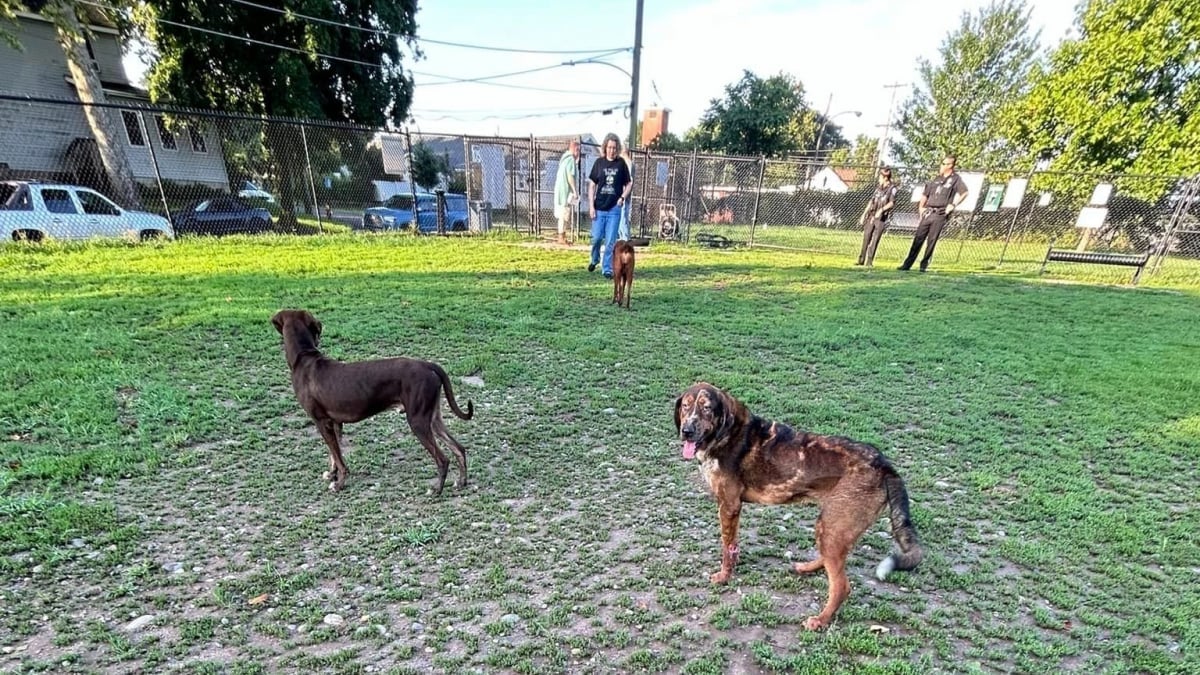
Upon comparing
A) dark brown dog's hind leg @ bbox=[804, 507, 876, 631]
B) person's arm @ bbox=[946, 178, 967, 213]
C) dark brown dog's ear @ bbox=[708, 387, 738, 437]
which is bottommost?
dark brown dog's hind leg @ bbox=[804, 507, 876, 631]

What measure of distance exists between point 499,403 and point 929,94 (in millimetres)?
33589

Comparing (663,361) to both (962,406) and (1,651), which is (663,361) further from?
(1,651)

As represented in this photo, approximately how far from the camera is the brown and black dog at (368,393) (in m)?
2.79

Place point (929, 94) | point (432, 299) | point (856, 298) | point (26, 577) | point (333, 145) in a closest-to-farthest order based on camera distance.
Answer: point (26, 577), point (432, 299), point (856, 298), point (333, 145), point (929, 94)

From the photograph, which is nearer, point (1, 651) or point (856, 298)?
point (1, 651)

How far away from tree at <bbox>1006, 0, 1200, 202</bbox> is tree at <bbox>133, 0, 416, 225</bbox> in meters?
22.3

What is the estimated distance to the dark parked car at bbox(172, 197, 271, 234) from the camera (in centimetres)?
1145

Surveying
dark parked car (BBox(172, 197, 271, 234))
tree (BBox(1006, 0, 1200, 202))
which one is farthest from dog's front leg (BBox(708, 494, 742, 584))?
tree (BBox(1006, 0, 1200, 202))

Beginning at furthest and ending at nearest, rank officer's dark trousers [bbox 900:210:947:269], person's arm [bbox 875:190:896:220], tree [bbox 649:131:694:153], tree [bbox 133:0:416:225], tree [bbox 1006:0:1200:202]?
tree [bbox 649:131:694:153] < tree [bbox 1006:0:1200:202] < tree [bbox 133:0:416:225] < person's arm [bbox 875:190:896:220] < officer's dark trousers [bbox 900:210:947:269]

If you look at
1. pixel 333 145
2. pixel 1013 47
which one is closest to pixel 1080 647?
pixel 333 145

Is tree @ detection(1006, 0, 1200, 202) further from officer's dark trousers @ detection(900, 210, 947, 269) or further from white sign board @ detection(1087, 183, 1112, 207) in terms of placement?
officer's dark trousers @ detection(900, 210, 947, 269)

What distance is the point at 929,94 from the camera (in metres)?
28.5

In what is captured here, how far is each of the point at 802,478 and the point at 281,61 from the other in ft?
56.0

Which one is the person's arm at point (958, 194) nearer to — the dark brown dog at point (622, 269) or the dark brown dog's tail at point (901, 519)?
the dark brown dog at point (622, 269)
